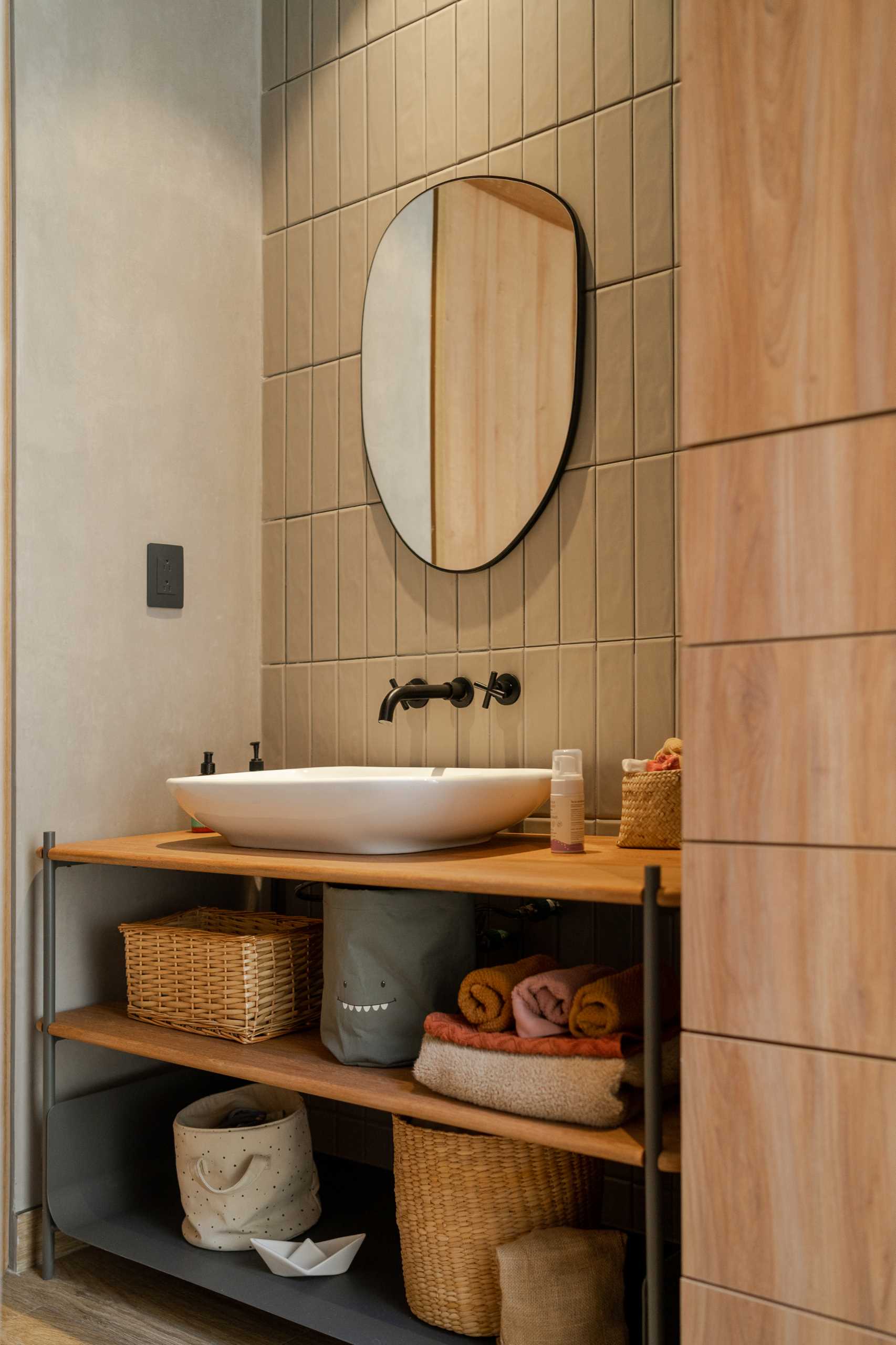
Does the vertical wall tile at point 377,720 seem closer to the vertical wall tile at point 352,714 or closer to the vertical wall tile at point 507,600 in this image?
the vertical wall tile at point 352,714

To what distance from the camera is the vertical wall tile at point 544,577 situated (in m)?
1.96

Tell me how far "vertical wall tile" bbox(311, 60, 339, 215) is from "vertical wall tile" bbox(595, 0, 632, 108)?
625mm

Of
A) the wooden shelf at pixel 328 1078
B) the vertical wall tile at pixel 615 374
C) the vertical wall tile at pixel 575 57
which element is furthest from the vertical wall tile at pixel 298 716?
the vertical wall tile at pixel 575 57

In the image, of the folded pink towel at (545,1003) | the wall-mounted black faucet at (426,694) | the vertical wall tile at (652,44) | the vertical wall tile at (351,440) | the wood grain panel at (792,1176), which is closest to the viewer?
the wood grain panel at (792,1176)

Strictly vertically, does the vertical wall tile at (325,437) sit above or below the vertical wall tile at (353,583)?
above

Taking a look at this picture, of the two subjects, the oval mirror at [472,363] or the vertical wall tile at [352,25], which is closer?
the oval mirror at [472,363]

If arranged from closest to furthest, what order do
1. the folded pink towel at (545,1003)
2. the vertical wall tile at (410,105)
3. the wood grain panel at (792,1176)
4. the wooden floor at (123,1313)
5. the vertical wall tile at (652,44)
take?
the wood grain panel at (792,1176), the folded pink towel at (545,1003), the wooden floor at (123,1313), the vertical wall tile at (652,44), the vertical wall tile at (410,105)

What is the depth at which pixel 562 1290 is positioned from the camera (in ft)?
4.79

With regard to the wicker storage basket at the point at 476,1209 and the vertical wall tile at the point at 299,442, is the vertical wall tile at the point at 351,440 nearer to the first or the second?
the vertical wall tile at the point at 299,442

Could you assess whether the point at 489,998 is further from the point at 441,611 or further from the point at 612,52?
the point at 612,52

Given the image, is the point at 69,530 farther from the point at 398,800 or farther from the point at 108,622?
the point at 398,800

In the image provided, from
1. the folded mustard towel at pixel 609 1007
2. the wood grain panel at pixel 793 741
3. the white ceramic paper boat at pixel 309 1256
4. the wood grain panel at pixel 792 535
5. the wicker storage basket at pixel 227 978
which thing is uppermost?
the wood grain panel at pixel 792 535

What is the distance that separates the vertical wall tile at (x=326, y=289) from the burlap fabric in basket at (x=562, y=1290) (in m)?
1.66

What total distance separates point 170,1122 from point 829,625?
64.8 inches
